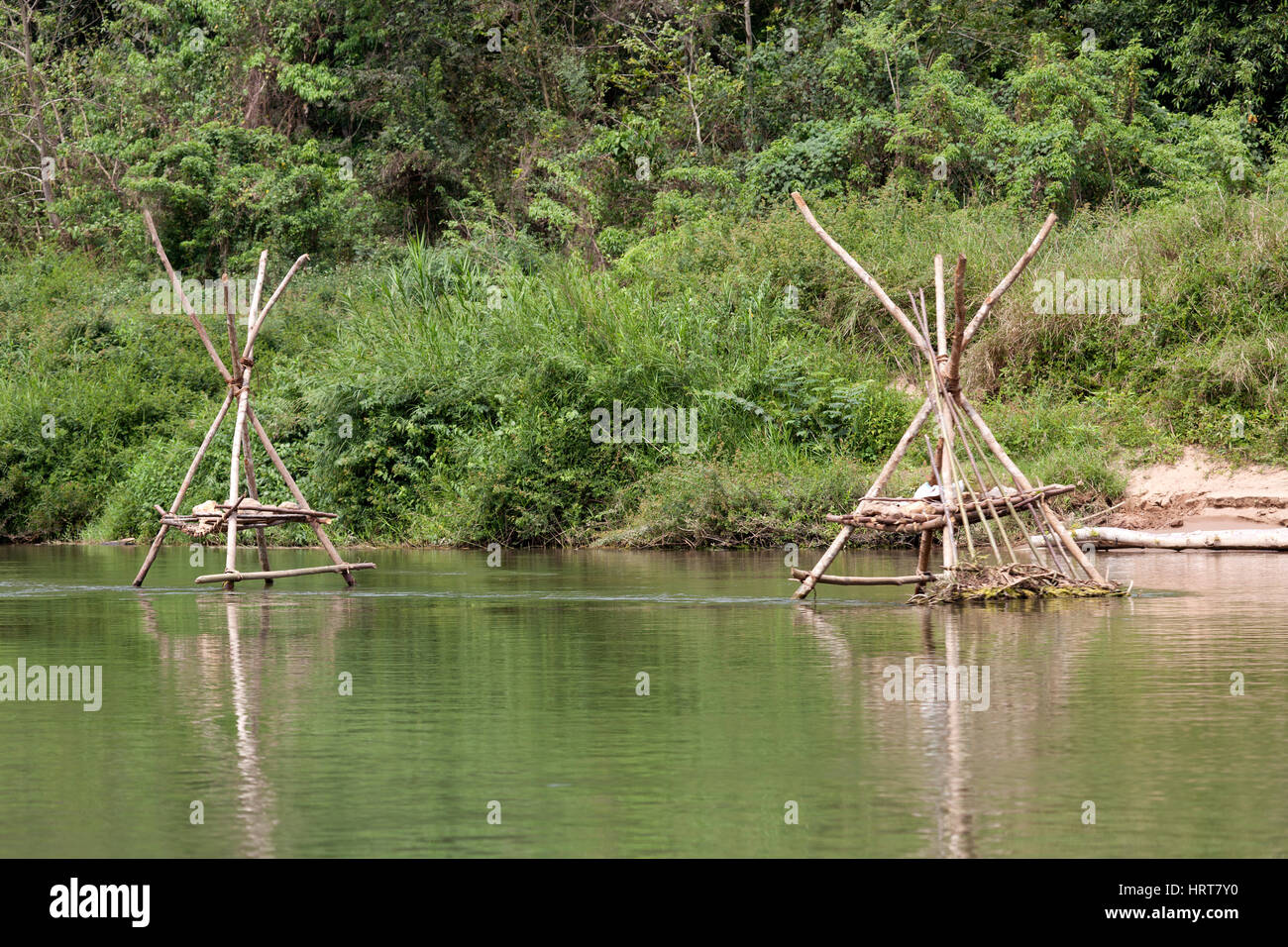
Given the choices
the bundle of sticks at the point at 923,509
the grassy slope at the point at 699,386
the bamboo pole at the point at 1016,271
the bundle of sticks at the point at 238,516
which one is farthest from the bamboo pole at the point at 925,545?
the grassy slope at the point at 699,386

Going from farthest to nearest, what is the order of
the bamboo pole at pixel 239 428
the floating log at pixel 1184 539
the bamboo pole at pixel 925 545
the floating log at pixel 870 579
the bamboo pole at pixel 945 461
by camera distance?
the floating log at pixel 1184 539 < the bamboo pole at pixel 239 428 < the bamboo pole at pixel 925 545 < the floating log at pixel 870 579 < the bamboo pole at pixel 945 461

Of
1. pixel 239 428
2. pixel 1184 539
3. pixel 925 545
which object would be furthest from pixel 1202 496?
pixel 239 428

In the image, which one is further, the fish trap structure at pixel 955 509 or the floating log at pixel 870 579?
the floating log at pixel 870 579

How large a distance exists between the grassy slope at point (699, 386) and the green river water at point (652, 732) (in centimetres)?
999

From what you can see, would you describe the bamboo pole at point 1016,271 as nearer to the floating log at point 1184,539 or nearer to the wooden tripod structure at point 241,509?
the floating log at point 1184,539

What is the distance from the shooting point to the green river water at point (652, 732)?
273 inches

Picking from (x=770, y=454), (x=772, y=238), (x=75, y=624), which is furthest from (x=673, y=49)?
(x=75, y=624)

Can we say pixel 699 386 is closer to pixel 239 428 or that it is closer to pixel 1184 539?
pixel 1184 539

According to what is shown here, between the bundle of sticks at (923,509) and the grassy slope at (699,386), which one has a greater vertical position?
the grassy slope at (699,386)

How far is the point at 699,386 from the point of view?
2797 centimetres

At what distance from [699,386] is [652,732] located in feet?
62.3

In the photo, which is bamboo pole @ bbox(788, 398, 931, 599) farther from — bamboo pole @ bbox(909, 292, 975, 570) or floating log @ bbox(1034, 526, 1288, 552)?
floating log @ bbox(1034, 526, 1288, 552)

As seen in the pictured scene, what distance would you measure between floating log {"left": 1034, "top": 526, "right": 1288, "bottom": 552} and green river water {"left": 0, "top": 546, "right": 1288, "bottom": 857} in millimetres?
5334
